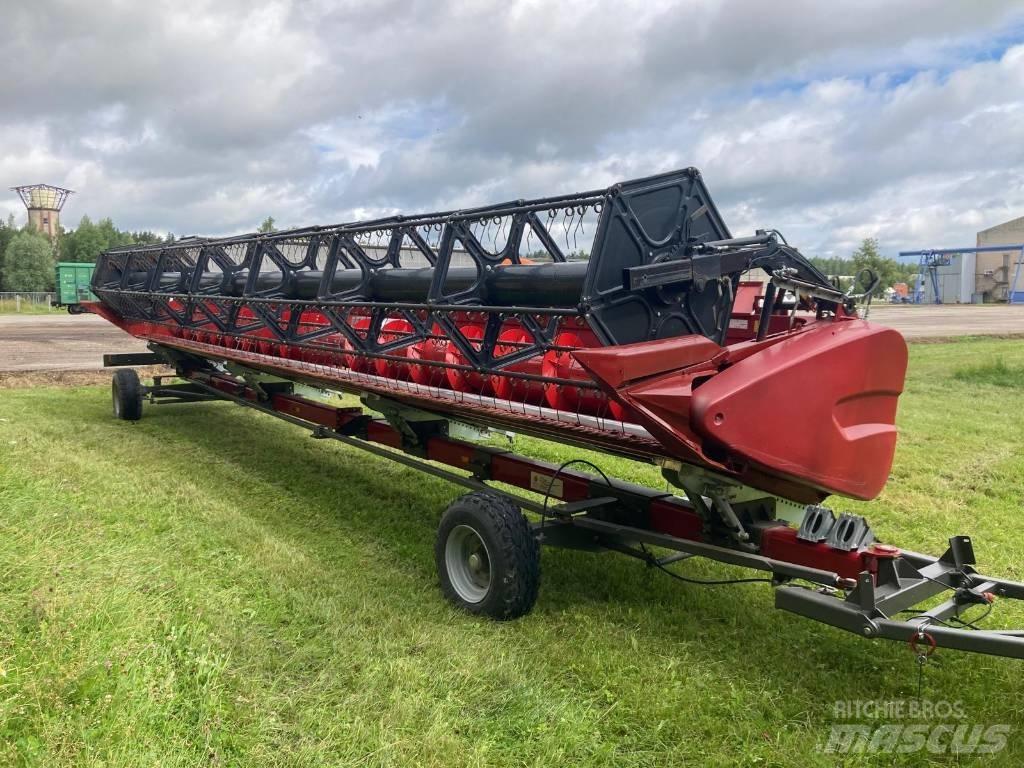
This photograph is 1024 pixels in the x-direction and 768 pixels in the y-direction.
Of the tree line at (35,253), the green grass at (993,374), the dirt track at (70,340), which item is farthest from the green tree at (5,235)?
the green grass at (993,374)

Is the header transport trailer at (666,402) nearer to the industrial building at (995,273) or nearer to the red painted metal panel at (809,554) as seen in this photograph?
the red painted metal panel at (809,554)

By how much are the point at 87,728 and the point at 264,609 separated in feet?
4.93

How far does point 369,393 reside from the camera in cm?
575

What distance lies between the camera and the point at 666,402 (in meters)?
3.34

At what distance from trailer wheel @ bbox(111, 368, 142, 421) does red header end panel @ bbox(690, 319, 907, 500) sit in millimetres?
8889

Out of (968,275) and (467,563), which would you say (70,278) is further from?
(968,275)

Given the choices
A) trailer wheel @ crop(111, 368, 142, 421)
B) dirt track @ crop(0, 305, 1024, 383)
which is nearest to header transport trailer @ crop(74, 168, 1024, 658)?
trailer wheel @ crop(111, 368, 142, 421)

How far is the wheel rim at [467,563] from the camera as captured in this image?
4340 millimetres

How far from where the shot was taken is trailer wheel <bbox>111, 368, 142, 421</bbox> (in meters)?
10.1

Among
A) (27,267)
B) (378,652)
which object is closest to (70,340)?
(378,652)

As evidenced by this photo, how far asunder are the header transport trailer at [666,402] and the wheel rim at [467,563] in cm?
1

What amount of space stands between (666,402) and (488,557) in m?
1.46

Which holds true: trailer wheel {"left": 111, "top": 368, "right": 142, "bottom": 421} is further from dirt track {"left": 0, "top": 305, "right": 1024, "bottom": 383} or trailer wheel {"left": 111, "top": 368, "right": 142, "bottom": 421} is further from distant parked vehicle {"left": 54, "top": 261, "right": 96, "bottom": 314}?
distant parked vehicle {"left": 54, "top": 261, "right": 96, "bottom": 314}

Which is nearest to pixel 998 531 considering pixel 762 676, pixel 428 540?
pixel 762 676
